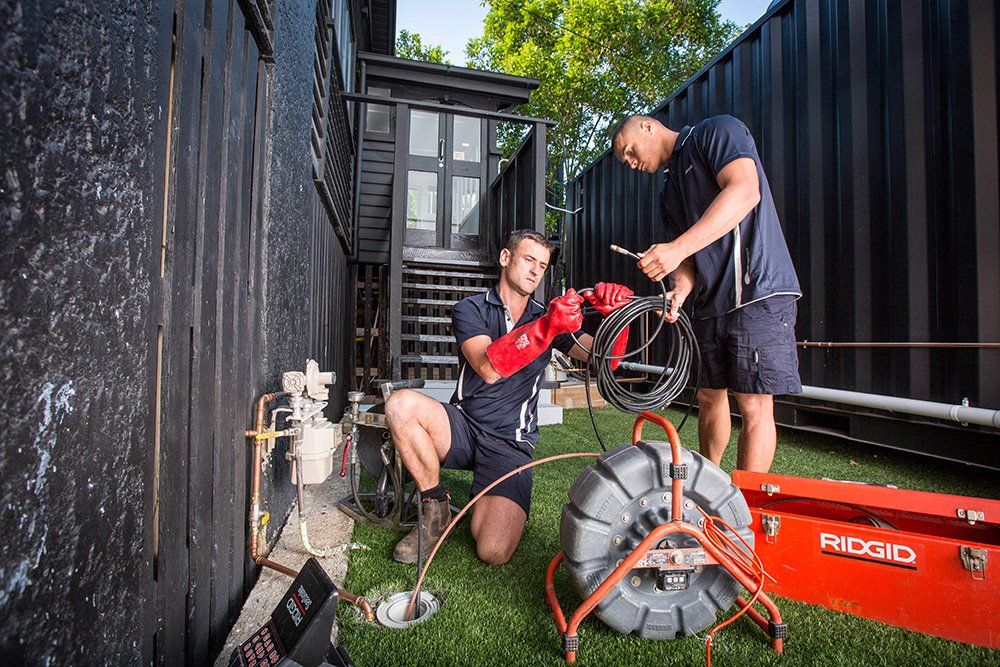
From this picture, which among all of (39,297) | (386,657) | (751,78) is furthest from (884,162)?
(39,297)

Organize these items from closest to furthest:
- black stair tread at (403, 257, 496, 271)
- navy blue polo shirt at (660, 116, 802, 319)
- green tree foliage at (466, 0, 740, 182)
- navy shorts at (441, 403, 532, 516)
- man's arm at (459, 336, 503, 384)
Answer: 1. navy blue polo shirt at (660, 116, 802, 319)
2. man's arm at (459, 336, 503, 384)
3. navy shorts at (441, 403, 532, 516)
4. black stair tread at (403, 257, 496, 271)
5. green tree foliage at (466, 0, 740, 182)

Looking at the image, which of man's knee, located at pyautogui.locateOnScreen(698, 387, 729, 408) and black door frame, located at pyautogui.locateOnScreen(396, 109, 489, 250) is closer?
man's knee, located at pyautogui.locateOnScreen(698, 387, 729, 408)

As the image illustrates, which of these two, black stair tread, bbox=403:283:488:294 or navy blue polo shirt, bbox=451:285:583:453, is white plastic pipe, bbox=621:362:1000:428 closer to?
navy blue polo shirt, bbox=451:285:583:453

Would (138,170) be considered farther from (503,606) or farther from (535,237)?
(535,237)

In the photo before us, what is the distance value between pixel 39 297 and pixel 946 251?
13.0ft

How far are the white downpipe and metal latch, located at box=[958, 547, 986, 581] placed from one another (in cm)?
173

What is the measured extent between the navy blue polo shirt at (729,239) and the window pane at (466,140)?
6.14 metres

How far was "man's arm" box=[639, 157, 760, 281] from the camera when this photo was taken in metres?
1.74

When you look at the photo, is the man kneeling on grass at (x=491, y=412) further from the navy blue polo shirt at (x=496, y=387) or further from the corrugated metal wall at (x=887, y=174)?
the corrugated metal wall at (x=887, y=174)

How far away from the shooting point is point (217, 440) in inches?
54.3

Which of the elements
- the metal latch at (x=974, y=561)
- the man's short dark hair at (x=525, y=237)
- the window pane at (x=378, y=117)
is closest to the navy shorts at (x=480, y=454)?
the man's short dark hair at (x=525, y=237)

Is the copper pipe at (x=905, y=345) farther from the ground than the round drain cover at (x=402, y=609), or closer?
farther from the ground

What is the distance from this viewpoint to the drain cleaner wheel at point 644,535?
55.4 inches

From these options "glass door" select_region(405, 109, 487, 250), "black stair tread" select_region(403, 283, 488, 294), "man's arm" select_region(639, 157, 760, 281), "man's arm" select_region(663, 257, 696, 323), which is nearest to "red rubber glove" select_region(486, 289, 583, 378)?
→ "man's arm" select_region(639, 157, 760, 281)
